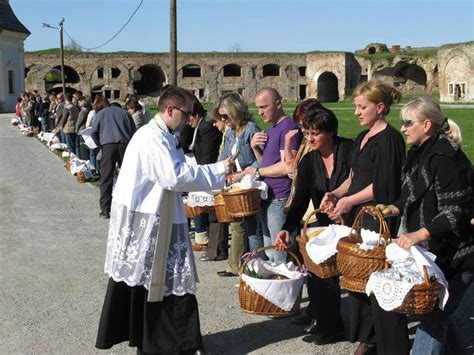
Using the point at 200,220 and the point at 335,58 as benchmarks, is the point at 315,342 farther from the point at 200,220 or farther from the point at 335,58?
the point at 335,58

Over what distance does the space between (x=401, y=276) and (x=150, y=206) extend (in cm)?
170

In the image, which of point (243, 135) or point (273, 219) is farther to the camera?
point (243, 135)

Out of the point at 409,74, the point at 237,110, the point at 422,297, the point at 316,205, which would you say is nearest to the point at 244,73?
the point at 409,74

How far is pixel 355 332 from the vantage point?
463 cm

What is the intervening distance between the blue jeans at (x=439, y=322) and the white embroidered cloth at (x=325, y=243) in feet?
2.51

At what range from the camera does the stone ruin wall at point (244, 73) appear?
201ft

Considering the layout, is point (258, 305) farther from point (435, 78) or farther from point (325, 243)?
point (435, 78)

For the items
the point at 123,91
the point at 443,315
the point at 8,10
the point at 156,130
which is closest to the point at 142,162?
the point at 156,130

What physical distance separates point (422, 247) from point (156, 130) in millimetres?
1887

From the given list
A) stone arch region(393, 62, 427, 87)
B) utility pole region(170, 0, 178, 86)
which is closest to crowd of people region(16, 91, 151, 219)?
utility pole region(170, 0, 178, 86)

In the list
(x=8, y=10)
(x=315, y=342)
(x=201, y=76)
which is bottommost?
(x=315, y=342)

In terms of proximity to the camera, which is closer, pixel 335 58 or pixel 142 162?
pixel 142 162

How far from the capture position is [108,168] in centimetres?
1030

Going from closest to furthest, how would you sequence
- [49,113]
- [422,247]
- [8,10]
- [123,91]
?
[422,247]
[49,113]
[8,10]
[123,91]
